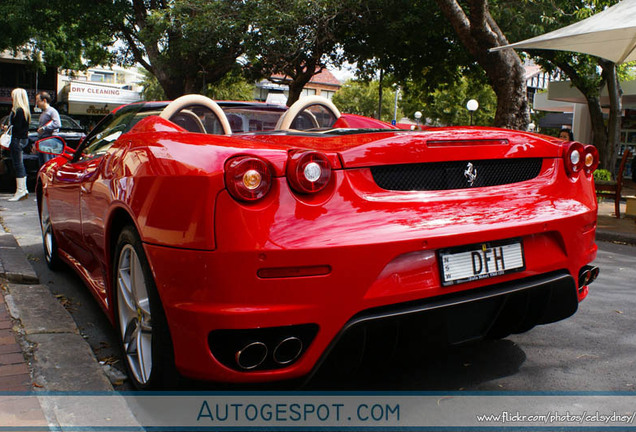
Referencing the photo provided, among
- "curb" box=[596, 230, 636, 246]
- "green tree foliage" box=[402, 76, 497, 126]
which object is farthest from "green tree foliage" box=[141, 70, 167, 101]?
"curb" box=[596, 230, 636, 246]

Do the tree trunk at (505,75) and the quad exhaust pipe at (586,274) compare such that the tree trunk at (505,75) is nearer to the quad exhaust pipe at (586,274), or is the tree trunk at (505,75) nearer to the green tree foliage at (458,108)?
the quad exhaust pipe at (586,274)

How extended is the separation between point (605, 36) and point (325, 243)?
25.8ft

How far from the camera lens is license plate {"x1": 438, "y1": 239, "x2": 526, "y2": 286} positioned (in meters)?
2.47

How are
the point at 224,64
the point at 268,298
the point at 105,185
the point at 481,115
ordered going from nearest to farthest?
1. the point at 268,298
2. the point at 105,185
3. the point at 224,64
4. the point at 481,115

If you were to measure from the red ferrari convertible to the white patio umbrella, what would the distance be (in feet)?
20.1

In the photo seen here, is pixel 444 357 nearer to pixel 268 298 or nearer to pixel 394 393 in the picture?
pixel 394 393

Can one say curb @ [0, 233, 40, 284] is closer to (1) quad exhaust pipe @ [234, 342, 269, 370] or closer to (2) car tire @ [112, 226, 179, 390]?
(2) car tire @ [112, 226, 179, 390]

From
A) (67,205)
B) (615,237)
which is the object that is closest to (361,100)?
(615,237)

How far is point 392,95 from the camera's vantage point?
72.8 metres

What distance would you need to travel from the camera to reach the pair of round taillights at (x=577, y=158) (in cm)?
305

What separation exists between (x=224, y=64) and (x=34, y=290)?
19303 millimetres

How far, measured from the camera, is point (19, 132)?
409 inches

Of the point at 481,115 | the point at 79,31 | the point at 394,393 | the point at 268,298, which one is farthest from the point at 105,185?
the point at 481,115

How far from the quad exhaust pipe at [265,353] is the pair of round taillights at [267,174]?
0.51 metres
